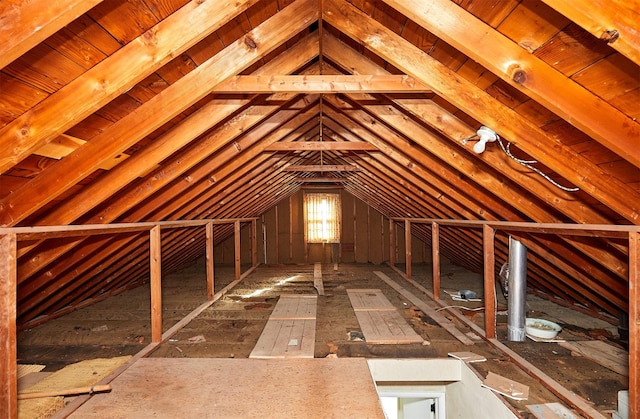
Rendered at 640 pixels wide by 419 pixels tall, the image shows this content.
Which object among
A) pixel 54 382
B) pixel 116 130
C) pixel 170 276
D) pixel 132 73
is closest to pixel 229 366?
pixel 54 382

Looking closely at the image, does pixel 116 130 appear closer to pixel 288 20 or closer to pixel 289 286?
pixel 288 20

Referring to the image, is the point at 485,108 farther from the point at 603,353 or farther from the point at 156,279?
the point at 156,279

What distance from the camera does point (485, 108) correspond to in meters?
2.17

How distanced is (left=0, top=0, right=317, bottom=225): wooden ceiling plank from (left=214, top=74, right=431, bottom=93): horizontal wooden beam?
0.59ft

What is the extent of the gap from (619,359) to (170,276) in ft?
27.3

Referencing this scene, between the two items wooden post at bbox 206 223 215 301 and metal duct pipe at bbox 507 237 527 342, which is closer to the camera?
metal duct pipe at bbox 507 237 527 342

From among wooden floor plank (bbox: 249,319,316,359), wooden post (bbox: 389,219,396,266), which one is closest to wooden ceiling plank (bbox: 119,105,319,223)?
wooden floor plank (bbox: 249,319,316,359)

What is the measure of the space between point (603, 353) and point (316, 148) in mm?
3781

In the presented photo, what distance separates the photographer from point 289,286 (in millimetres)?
6457

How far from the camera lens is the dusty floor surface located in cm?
283

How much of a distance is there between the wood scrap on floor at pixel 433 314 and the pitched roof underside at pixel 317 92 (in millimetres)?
1254

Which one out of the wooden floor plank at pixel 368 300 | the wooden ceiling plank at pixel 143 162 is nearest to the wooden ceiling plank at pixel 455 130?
the wooden ceiling plank at pixel 143 162

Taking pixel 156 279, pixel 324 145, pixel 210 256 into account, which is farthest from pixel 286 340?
pixel 324 145

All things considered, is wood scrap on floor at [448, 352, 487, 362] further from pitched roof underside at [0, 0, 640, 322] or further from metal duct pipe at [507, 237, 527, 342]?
pitched roof underside at [0, 0, 640, 322]
